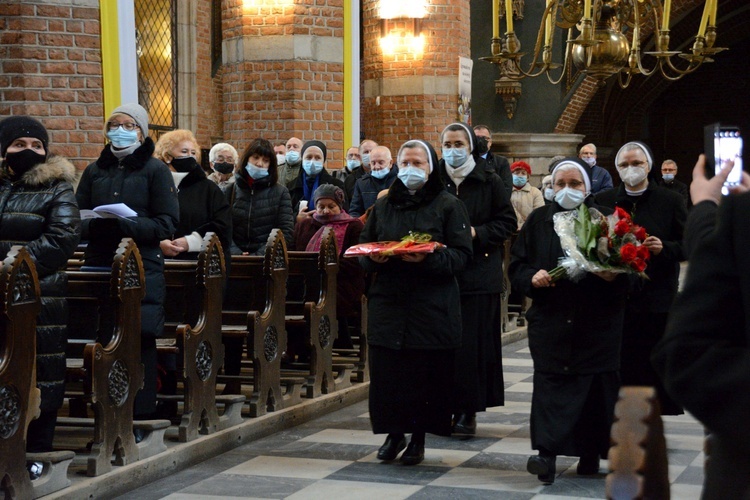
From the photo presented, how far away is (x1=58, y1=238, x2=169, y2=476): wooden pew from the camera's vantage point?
17.9 feet

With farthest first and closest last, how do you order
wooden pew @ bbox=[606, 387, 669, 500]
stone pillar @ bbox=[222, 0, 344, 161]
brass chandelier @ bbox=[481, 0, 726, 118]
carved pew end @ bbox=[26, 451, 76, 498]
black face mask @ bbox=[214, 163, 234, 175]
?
stone pillar @ bbox=[222, 0, 344, 161]
black face mask @ bbox=[214, 163, 234, 175]
brass chandelier @ bbox=[481, 0, 726, 118]
carved pew end @ bbox=[26, 451, 76, 498]
wooden pew @ bbox=[606, 387, 669, 500]

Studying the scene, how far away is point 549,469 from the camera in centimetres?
566

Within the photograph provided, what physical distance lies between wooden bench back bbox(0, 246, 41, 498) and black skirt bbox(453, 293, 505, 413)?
263 centimetres

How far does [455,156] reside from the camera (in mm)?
6945

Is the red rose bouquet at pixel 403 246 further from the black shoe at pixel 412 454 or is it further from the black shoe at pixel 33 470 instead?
the black shoe at pixel 33 470

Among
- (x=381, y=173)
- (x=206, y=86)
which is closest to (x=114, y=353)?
(x=381, y=173)

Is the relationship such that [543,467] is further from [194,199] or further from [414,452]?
[194,199]

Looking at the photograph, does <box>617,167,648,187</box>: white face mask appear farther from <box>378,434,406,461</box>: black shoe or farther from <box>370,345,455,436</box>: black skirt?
<box>378,434,406,461</box>: black shoe

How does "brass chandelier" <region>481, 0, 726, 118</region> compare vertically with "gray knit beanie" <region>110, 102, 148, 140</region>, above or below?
above

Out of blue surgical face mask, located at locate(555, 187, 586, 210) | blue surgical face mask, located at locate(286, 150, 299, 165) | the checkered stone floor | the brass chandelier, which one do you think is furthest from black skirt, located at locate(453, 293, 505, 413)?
blue surgical face mask, located at locate(286, 150, 299, 165)

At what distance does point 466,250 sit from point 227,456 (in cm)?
178

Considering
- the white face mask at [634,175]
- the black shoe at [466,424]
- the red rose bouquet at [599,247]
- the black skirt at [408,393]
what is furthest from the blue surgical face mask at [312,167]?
the red rose bouquet at [599,247]

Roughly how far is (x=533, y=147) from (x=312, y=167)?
31.7 ft

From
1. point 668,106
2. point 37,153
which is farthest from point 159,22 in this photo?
point 668,106
